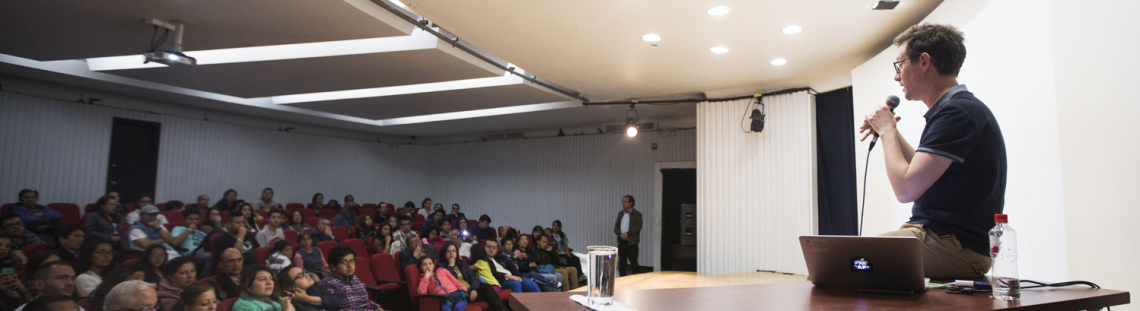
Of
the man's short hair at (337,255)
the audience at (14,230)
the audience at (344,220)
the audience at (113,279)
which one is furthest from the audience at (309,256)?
the audience at (344,220)

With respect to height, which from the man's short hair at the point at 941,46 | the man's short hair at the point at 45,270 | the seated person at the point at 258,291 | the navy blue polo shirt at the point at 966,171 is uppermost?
the man's short hair at the point at 941,46

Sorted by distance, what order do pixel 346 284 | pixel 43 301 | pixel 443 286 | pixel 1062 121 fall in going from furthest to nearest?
1. pixel 443 286
2. pixel 346 284
3. pixel 43 301
4. pixel 1062 121

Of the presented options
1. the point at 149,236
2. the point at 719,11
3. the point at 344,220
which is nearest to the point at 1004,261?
the point at 719,11

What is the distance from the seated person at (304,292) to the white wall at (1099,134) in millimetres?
4281

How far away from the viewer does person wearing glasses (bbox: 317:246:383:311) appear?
4402 mm

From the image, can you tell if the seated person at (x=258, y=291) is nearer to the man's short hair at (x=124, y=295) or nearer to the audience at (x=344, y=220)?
the man's short hair at (x=124, y=295)

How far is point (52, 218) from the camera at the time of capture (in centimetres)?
614

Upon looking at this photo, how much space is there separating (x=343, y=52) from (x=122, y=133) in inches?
201

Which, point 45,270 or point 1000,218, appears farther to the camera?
point 45,270

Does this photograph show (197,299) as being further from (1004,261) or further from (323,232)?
(1004,261)

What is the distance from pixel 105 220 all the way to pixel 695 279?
614 cm

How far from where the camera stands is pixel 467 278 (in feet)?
18.0

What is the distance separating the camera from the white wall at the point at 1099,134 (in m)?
2.12

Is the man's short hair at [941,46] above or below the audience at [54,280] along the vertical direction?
above
